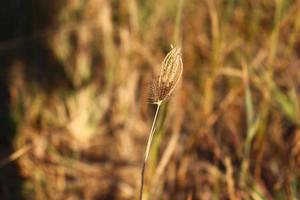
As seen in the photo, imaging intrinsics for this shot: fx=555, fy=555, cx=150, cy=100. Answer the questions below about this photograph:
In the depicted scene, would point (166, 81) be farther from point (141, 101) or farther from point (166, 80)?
point (141, 101)

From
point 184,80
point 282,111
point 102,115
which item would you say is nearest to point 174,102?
point 184,80

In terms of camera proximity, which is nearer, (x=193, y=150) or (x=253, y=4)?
(x=193, y=150)

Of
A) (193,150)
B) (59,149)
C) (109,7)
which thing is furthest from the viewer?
(109,7)

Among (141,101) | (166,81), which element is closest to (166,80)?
(166,81)

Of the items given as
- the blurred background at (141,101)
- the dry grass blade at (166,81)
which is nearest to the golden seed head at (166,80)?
the dry grass blade at (166,81)

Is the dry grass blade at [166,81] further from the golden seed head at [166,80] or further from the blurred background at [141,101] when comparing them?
the blurred background at [141,101]

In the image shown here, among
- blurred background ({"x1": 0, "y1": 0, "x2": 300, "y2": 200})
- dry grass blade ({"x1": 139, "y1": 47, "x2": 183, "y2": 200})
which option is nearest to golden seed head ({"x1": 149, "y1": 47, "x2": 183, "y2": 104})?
dry grass blade ({"x1": 139, "y1": 47, "x2": 183, "y2": 200})

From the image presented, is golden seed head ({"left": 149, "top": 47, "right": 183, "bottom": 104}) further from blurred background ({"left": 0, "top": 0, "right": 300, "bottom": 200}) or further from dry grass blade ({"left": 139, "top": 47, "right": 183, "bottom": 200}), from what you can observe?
blurred background ({"left": 0, "top": 0, "right": 300, "bottom": 200})

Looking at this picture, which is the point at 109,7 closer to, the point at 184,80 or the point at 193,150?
the point at 184,80
